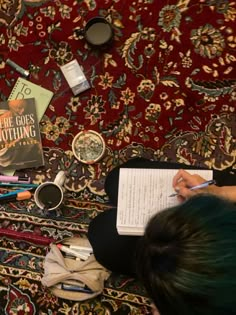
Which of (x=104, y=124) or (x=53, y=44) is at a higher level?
(x=53, y=44)

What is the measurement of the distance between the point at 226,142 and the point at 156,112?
0.82 feet

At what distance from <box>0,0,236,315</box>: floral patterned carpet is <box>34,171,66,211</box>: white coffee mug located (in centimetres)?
7

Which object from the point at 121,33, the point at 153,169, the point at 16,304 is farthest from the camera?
the point at 121,33

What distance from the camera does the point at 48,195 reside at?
1.32 meters

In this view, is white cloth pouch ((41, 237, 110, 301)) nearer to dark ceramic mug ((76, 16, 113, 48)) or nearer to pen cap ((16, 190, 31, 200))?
pen cap ((16, 190, 31, 200))

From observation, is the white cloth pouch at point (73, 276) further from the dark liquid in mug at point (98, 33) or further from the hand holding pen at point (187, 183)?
the dark liquid in mug at point (98, 33)

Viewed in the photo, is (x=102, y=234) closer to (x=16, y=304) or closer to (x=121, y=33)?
(x=16, y=304)

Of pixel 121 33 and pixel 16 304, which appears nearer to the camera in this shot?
pixel 16 304

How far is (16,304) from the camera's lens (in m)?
1.35

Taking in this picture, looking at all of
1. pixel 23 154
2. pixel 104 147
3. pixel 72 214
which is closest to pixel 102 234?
pixel 72 214

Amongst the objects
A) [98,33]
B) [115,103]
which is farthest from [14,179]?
[98,33]

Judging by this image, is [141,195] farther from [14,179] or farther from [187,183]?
[14,179]

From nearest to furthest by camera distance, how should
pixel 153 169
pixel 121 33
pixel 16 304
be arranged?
Answer: pixel 153 169, pixel 16 304, pixel 121 33

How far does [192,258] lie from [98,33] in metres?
1.01
